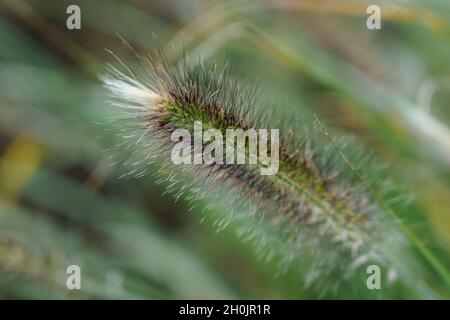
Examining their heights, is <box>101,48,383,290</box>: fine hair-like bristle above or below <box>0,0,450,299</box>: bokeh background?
below

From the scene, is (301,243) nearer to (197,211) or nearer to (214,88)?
(214,88)

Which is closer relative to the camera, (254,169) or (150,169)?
(254,169)

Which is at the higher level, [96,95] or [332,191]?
[96,95]

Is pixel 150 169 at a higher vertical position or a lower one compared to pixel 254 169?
higher

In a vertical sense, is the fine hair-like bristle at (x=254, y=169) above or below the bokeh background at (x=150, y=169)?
below

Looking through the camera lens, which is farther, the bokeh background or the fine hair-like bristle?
the bokeh background

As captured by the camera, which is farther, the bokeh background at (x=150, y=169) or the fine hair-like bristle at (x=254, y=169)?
the bokeh background at (x=150, y=169)
